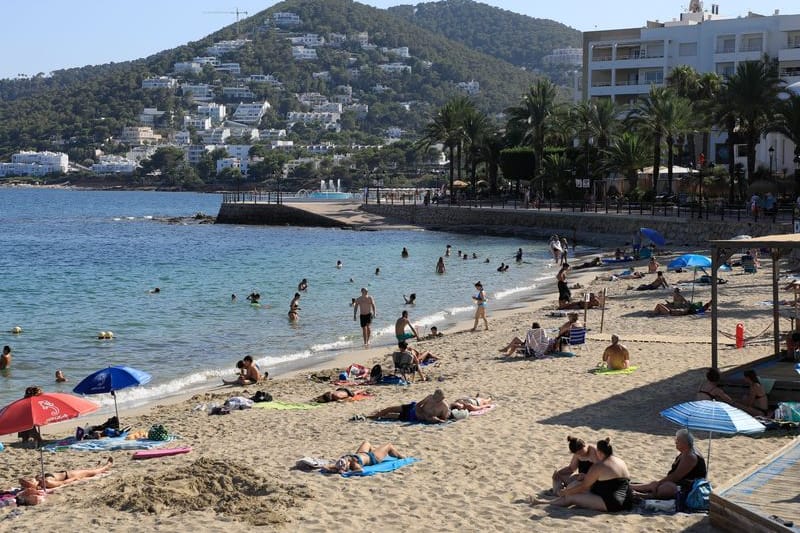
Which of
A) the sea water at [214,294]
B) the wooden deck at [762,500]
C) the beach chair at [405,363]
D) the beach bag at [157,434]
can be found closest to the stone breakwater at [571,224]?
the sea water at [214,294]

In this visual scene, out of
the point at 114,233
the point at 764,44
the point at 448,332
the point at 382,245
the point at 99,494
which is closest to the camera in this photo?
the point at 99,494

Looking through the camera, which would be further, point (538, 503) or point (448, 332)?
point (448, 332)

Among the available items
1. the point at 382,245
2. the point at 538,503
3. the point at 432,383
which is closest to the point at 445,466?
the point at 538,503

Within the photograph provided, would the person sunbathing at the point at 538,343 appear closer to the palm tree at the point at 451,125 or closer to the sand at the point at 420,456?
the sand at the point at 420,456

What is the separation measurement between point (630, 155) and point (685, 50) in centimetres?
2057

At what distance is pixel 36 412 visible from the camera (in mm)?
10922

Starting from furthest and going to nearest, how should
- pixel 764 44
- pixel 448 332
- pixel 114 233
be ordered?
pixel 114 233
pixel 764 44
pixel 448 332

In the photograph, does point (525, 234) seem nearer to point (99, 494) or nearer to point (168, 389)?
point (168, 389)

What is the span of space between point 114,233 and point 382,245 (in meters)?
26.1

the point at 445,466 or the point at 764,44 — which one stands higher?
the point at 764,44

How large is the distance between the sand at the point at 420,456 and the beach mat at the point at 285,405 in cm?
27

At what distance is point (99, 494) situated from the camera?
10.2 meters

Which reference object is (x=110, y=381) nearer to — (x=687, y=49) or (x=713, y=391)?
(x=713, y=391)

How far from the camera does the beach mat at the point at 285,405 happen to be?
48.1ft
